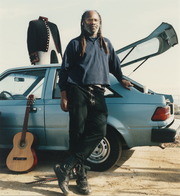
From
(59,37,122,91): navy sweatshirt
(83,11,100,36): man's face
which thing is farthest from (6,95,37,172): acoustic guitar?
(83,11,100,36): man's face

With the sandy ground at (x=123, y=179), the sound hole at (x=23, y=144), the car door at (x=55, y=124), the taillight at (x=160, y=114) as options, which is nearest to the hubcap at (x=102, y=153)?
the sandy ground at (x=123, y=179)

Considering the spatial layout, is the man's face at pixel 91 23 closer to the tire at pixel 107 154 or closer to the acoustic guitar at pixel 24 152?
the tire at pixel 107 154

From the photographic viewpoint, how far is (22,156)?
375 cm

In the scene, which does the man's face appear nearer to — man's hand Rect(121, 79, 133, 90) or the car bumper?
man's hand Rect(121, 79, 133, 90)

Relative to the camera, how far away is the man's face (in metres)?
2.77

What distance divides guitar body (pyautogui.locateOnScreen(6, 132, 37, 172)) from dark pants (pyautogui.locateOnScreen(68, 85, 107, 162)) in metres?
1.08

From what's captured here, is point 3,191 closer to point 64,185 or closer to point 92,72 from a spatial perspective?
point 64,185

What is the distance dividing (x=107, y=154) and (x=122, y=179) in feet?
1.30

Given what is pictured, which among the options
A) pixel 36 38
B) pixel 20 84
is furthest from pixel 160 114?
pixel 36 38

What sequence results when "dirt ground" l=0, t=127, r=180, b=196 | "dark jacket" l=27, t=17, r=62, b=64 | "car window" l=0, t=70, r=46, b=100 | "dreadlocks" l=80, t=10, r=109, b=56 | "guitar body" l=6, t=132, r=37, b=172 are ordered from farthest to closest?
"dark jacket" l=27, t=17, r=62, b=64 → "car window" l=0, t=70, r=46, b=100 → "guitar body" l=6, t=132, r=37, b=172 → "dirt ground" l=0, t=127, r=180, b=196 → "dreadlocks" l=80, t=10, r=109, b=56

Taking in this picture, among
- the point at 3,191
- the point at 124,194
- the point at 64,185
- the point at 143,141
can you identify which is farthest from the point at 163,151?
the point at 3,191

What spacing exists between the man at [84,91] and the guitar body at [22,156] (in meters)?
0.92

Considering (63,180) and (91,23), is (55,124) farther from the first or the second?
(91,23)

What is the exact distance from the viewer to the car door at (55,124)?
3688 mm
